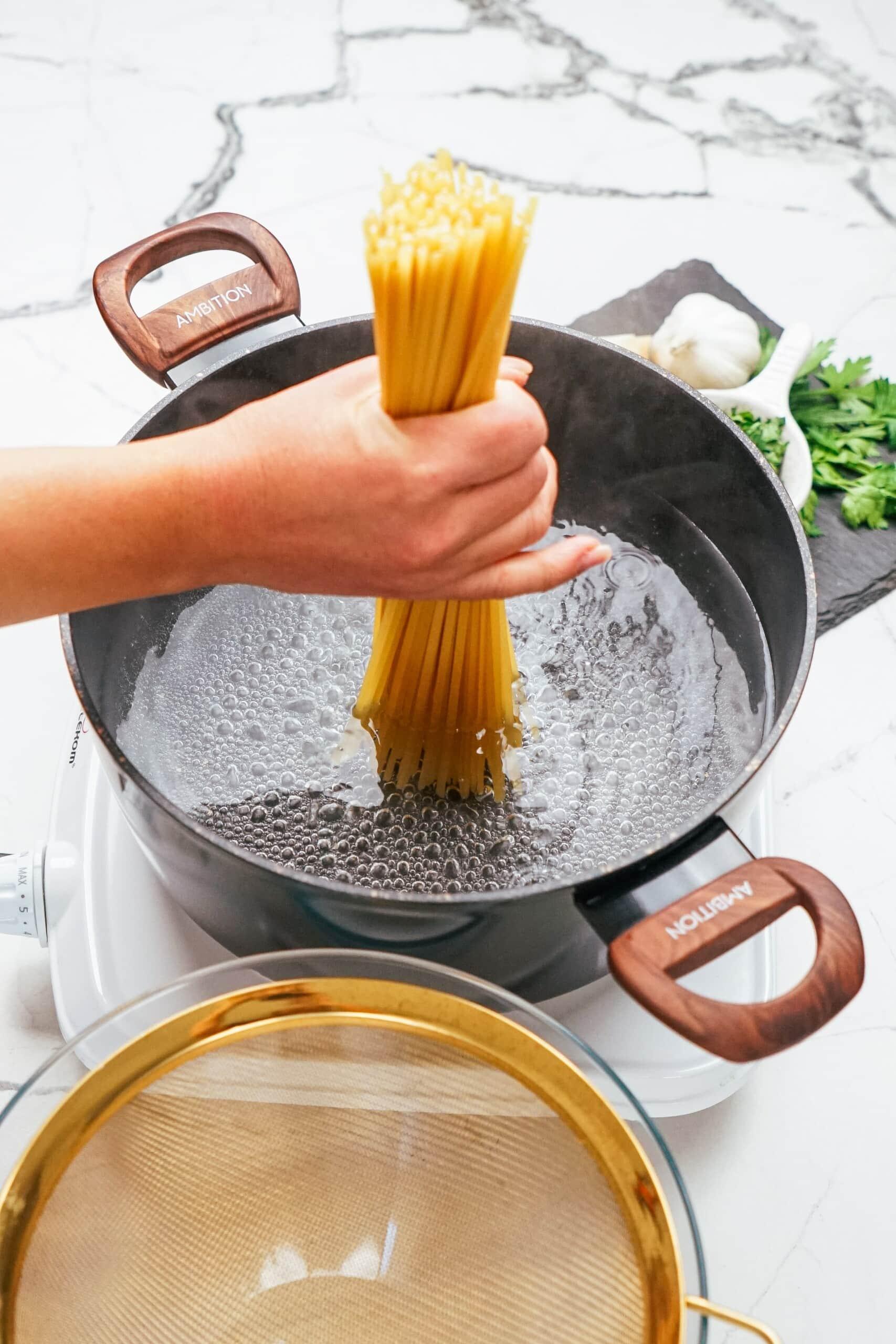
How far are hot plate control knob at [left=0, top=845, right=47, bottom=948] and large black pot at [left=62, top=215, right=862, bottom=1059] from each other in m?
0.09

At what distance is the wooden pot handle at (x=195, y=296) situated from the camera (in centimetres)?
71

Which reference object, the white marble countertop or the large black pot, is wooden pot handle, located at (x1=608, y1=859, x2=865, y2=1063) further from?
Answer: the white marble countertop

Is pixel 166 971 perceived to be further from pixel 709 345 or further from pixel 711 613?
pixel 709 345

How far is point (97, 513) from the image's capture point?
46cm

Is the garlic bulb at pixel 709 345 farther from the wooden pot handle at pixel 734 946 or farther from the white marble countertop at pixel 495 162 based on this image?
the wooden pot handle at pixel 734 946

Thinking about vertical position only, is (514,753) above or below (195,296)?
below

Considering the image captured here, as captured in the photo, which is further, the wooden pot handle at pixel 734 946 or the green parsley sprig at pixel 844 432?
the green parsley sprig at pixel 844 432

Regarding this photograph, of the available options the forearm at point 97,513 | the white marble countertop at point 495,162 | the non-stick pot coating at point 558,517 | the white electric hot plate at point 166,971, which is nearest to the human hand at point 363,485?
the forearm at point 97,513

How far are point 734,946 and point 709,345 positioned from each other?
54 centimetres

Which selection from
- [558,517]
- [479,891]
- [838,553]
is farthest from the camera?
[838,553]

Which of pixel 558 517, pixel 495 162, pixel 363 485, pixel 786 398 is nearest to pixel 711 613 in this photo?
pixel 558 517

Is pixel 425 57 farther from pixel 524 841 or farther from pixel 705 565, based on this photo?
pixel 524 841

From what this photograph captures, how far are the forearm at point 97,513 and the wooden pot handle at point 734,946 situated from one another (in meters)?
0.25

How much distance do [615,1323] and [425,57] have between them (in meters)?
1.07
